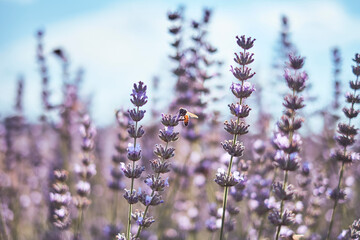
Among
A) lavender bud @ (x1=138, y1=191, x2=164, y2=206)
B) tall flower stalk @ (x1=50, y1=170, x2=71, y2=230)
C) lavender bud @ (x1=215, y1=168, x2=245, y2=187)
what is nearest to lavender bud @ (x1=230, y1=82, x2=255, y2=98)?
lavender bud @ (x1=215, y1=168, x2=245, y2=187)

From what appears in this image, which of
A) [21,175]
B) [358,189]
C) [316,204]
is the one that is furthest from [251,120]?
[21,175]

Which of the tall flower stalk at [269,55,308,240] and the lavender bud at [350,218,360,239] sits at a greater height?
the tall flower stalk at [269,55,308,240]

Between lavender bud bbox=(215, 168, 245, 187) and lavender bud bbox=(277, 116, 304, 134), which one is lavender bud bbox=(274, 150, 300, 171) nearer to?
lavender bud bbox=(277, 116, 304, 134)

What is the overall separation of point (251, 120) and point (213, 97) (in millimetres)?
1323

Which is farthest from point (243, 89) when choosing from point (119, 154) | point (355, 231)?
point (119, 154)

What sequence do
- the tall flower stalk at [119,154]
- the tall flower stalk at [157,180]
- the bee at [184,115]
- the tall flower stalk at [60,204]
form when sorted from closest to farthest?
the tall flower stalk at [157,180]
the bee at [184,115]
the tall flower stalk at [60,204]
the tall flower stalk at [119,154]

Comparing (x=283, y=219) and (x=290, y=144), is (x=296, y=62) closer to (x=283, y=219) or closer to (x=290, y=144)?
(x=290, y=144)

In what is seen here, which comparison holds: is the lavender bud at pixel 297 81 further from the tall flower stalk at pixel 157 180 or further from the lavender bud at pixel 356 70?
the tall flower stalk at pixel 157 180

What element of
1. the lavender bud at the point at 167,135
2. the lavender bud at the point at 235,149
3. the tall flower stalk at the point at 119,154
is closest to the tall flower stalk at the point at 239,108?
the lavender bud at the point at 235,149

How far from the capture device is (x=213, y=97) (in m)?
4.60

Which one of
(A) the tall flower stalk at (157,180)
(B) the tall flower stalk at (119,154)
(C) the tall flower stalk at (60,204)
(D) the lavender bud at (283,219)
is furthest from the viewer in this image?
(B) the tall flower stalk at (119,154)

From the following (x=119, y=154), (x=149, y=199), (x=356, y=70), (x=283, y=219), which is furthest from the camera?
(x=119, y=154)

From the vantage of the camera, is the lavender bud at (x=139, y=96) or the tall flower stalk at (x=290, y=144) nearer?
the lavender bud at (x=139, y=96)

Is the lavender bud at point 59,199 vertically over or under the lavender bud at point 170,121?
under
